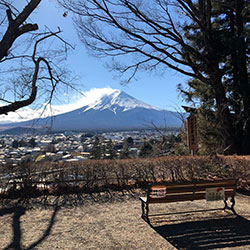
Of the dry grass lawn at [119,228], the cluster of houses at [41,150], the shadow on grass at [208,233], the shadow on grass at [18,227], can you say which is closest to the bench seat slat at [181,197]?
the dry grass lawn at [119,228]

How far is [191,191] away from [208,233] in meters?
1.08

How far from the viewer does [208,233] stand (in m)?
4.07

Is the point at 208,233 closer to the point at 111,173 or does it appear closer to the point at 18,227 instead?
the point at 18,227

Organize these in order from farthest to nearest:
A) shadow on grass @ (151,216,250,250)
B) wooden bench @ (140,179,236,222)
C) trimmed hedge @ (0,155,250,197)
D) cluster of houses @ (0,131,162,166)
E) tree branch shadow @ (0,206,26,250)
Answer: cluster of houses @ (0,131,162,166) < trimmed hedge @ (0,155,250,197) < wooden bench @ (140,179,236,222) < tree branch shadow @ (0,206,26,250) < shadow on grass @ (151,216,250,250)

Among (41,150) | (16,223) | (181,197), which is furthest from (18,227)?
(41,150)

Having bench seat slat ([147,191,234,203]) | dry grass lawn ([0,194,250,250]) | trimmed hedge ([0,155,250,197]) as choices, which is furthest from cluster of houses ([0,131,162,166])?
bench seat slat ([147,191,234,203])

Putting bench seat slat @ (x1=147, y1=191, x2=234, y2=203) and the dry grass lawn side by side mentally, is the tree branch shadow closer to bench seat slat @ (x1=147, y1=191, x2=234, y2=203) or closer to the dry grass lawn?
the dry grass lawn

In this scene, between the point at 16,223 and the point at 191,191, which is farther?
the point at 191,191

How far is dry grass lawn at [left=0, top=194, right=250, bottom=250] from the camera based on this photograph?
12.2 feet

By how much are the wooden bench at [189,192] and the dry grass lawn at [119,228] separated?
1.13 ft

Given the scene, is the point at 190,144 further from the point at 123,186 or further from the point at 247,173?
the point at 123,186

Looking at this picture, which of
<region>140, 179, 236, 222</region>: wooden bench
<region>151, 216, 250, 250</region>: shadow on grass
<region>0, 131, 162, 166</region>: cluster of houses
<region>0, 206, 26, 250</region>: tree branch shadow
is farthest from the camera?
<region>0, 131, 162, 166</region>: cluster of houses

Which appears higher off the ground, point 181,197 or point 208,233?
point 181,197

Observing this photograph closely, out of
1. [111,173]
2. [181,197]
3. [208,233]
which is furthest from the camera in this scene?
[111,173]
